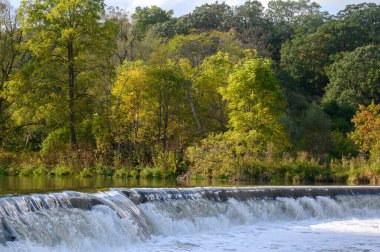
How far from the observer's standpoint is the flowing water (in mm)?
12203

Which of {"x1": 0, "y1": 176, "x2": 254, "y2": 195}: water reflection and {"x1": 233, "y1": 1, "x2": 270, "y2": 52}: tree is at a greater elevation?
{"x1": 233, "y1": 1, "x2": 270, "y2": 52}: tree

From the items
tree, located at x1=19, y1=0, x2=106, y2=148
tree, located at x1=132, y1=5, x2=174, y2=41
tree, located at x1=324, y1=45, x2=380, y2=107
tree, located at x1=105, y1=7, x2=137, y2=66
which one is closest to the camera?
tree, located at x1=19, y1=0, x2=106, y2=148

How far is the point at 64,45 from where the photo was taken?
99.4 ft

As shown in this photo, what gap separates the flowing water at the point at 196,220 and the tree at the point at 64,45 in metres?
15.2

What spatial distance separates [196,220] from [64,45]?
57.0 feet

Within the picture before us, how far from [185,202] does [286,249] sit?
3.79 meters

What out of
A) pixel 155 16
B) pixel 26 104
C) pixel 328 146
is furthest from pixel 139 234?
pixel 155 16

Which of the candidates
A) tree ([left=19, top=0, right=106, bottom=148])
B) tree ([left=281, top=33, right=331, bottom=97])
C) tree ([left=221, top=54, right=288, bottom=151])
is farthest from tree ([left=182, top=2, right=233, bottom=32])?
tree ([left=221, top=54, right=288, bottom=151])

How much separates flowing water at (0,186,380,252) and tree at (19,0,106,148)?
49.8 ft

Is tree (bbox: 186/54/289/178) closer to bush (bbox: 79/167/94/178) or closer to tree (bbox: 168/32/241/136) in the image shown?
bush (bbox: 79/167/94/178)

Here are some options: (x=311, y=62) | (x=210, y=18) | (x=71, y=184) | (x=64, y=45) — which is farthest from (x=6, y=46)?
(x=210, y=18)

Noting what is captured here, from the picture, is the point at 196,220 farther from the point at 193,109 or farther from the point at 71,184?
the point at 193,109

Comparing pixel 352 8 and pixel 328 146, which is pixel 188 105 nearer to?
pixel 328 146

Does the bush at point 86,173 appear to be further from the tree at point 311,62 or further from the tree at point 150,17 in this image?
the tree at point 150,17
